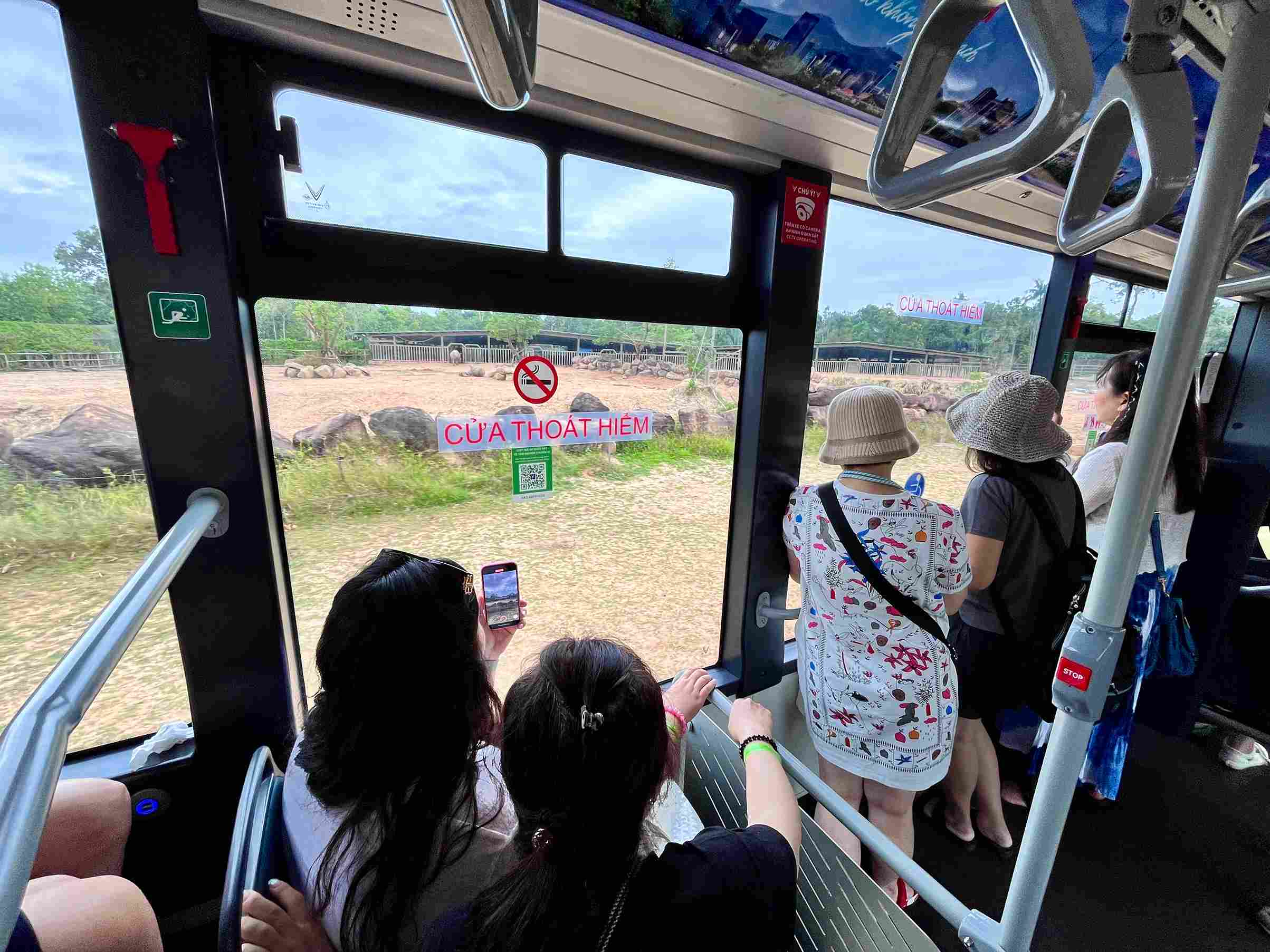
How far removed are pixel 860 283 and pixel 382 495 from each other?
1.79 metres

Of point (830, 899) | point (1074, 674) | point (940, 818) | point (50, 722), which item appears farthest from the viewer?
point (940, 818)

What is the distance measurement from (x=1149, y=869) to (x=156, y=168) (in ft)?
11.8

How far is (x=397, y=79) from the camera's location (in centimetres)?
116

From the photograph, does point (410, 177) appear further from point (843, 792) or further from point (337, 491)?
point (843, 792)

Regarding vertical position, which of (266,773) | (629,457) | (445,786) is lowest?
(266,773)

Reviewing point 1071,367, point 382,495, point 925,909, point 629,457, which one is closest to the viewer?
point 382,495

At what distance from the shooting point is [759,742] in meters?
1.17

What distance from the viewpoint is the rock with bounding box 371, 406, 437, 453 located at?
133 centimetres

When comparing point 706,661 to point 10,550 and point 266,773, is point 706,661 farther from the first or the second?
point 10,550

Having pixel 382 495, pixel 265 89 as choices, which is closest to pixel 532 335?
pixel 382 495

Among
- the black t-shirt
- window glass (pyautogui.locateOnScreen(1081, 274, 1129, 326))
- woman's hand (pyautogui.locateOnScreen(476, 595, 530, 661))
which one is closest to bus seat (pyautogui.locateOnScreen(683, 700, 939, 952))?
the black t-shirt

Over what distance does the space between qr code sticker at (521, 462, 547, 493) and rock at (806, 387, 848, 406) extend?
992 mm

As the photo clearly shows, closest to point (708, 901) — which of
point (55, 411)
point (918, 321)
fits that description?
point (55, 411)

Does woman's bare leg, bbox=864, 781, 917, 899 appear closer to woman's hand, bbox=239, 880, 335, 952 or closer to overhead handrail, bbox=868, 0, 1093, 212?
woman's hand, bbox=239, 880, 335, 952
